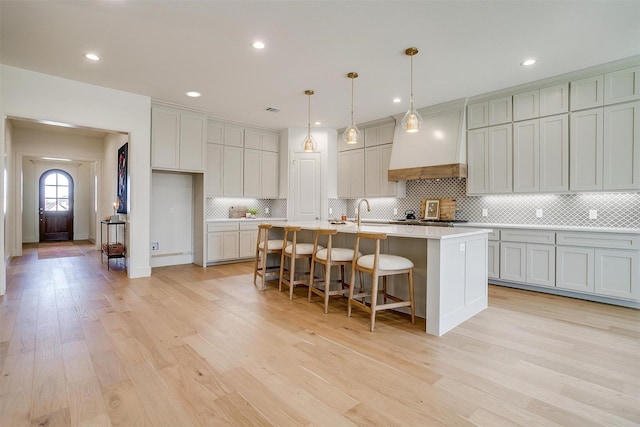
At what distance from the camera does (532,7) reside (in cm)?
258

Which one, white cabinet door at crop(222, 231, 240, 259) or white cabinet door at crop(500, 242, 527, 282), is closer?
white cabinet door at crop(500, 242, 527, 282)

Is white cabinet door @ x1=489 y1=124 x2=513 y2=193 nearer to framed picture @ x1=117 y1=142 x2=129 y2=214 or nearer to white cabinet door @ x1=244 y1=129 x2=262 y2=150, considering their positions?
white cabinet door @ x1=244 y1=129 x2=262 y2=150

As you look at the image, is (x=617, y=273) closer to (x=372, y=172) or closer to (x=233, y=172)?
(x=372, y=172)

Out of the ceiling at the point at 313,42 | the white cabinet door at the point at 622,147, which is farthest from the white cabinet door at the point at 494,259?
the ceiling at the point at 313,42

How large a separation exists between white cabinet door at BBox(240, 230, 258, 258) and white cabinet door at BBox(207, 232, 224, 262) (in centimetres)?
41

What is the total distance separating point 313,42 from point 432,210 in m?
3.43

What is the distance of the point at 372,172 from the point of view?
20.2ft

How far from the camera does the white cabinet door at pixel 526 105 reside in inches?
165

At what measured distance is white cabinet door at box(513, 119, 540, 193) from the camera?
4195 millimetres

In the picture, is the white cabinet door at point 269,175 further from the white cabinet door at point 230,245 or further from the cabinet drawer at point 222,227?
the white cabinet door at point 230,245

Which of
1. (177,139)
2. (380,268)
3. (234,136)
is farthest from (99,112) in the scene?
(380,268)

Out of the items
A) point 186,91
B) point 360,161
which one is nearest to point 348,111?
point 360,161

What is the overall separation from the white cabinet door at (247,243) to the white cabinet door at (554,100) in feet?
17.0

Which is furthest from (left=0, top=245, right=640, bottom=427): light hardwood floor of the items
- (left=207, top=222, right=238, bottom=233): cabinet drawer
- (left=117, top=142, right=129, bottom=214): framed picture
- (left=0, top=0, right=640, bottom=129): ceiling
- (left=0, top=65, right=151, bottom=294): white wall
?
(left=0, top=0, right=640, bottom=129): ceiling
